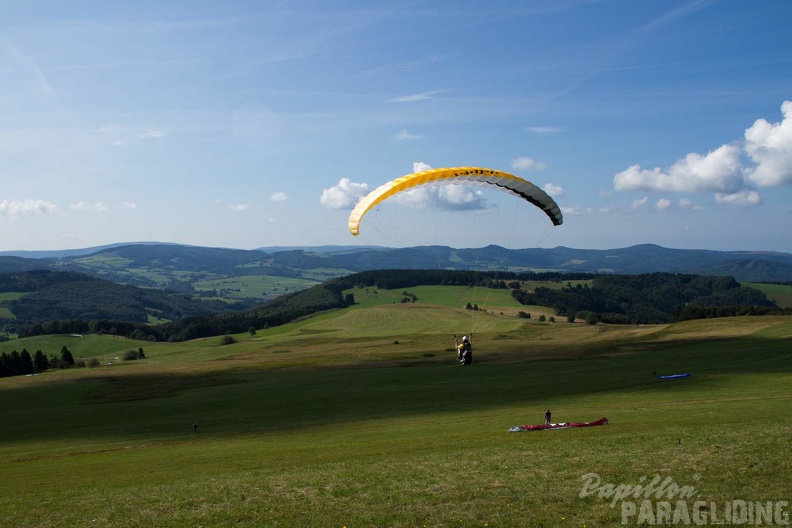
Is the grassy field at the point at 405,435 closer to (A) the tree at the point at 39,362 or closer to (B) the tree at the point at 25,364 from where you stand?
(B) the tree at the point at 25,364

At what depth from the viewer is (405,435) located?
27469 mm

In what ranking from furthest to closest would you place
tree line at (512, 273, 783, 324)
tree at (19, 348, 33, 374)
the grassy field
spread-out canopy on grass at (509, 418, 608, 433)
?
tree line at (512, 273, 783, 324) < tree at (19, 348, 33, 374) < spread-out canopy on grass at (509, 418, 608, 433) < the grassy field

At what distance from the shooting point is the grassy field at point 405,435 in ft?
47.5

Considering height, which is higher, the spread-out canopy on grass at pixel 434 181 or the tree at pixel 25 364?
the spread-out canopy on grass at pixel 434 181

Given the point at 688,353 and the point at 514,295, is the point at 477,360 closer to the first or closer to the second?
the point at 688,353

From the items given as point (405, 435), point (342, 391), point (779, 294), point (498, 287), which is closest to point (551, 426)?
point (405, 435)

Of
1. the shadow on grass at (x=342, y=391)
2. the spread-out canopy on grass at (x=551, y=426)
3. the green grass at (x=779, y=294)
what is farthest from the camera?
the green grass at (x=779, y=294)

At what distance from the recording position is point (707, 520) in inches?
469

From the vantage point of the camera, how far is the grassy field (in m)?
14.5

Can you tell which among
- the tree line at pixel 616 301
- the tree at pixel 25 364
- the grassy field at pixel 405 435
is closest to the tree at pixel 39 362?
the tree at pixel 25 364

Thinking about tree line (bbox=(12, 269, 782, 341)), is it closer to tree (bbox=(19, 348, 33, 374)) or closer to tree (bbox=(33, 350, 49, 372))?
tree (bbox=(33, 350, 49, 372))

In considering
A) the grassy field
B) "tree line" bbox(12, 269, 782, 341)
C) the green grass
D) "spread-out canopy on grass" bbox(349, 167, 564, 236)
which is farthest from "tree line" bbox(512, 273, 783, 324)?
"spread-out canopy on grass" bbox(349, 167, 564, 236)

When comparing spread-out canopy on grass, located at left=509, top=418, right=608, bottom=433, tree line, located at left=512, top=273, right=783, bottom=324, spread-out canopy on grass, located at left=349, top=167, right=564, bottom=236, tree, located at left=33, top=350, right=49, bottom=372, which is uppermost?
spread-out canopy on grass, located at left=349, top=167, right=564, bottom=236

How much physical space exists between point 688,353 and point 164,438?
48.9 m
